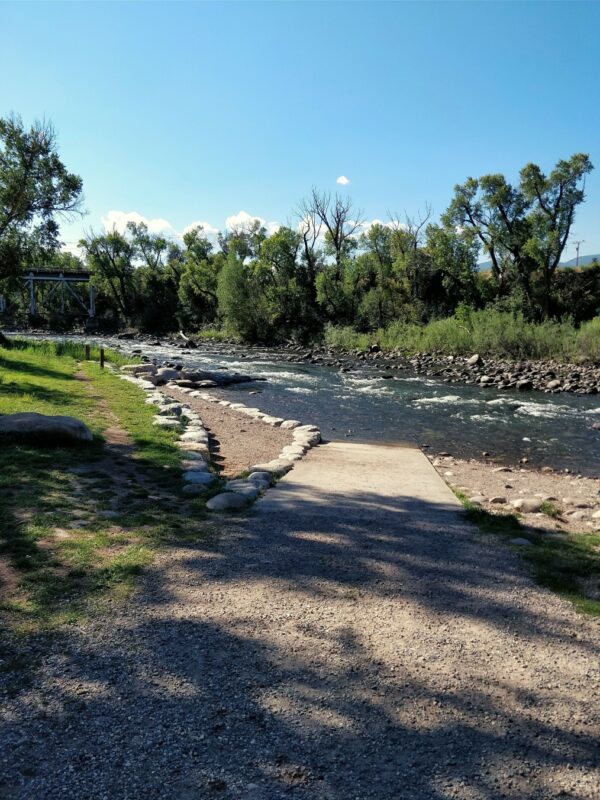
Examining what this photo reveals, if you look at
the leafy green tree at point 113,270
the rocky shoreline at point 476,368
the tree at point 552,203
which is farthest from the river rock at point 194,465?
the leafy green tree at point 113,270

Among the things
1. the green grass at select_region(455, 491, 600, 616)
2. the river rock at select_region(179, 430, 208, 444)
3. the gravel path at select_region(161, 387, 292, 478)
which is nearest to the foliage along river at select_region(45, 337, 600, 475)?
the gravel path at select_region(161, 387, 292, 478)

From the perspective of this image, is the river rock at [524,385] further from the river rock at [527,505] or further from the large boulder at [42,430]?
the large boulder at [42,430]

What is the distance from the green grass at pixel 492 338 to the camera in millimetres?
28484

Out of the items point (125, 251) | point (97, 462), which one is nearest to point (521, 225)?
point (97, 462)

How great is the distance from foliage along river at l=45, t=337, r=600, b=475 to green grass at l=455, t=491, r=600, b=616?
5936 mm

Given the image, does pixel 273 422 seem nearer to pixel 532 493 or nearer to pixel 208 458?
pixel 208 458

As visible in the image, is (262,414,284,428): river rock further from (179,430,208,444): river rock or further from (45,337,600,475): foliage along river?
(179,430,208,444): river rock

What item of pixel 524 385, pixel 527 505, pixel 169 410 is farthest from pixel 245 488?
pixel 524 385

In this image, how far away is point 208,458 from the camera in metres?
8.36

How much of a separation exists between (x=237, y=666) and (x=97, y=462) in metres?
4.80

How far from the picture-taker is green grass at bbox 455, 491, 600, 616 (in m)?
4.10

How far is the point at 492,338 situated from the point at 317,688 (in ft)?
103

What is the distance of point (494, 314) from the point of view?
34406 mm

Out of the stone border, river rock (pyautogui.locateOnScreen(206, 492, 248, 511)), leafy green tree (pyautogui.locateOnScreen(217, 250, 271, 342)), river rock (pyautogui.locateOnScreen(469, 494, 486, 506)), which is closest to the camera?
river rock (pyautogui.locateOnScreen(206, 492, 248, 511))
